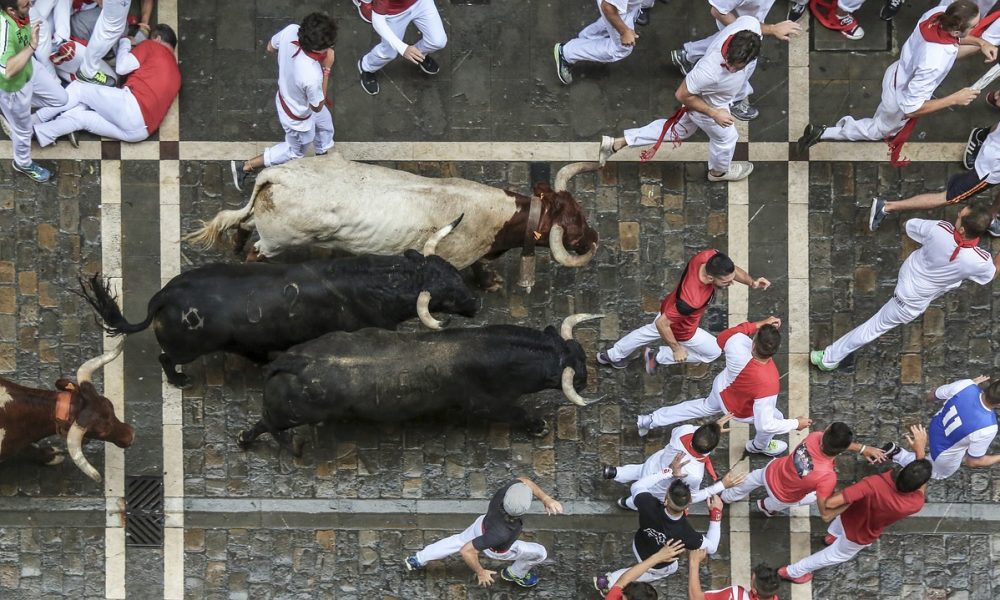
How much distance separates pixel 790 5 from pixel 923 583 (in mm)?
6770

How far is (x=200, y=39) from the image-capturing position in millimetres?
12195

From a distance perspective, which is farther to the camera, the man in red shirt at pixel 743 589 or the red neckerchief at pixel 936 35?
the red neckerchief at pixel 936 35

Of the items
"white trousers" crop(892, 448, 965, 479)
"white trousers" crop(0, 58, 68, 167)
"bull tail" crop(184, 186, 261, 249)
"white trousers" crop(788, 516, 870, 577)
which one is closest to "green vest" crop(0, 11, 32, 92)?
"white trousers" crop(0, 58, 68, 167)

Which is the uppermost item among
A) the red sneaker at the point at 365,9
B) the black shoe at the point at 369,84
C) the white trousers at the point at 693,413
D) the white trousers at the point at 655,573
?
the red sneaker at the point at 365,9

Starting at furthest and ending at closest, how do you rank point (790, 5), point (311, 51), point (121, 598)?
point (790, 5), point (121, 598), point (311, 51)

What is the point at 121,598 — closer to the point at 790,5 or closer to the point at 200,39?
the point at 200,39

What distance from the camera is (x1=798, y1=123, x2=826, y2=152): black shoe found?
38.4 feet

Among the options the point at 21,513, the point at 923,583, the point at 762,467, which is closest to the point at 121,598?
the point at 21,513

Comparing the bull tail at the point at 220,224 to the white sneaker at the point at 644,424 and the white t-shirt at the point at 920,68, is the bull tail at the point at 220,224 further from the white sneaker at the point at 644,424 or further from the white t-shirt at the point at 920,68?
the white t-shirt at the point at 920,68

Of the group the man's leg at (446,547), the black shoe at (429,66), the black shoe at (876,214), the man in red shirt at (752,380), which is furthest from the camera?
the black shoe at (429,66)

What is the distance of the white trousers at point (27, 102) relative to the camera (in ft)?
36.3

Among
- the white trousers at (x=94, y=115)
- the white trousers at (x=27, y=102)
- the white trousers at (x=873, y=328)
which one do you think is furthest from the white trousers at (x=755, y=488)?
the white trousers at (x=27, y=102)

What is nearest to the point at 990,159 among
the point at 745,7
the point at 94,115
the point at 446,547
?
the point at 745,7

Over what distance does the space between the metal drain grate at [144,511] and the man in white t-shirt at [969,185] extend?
28.2 feet
